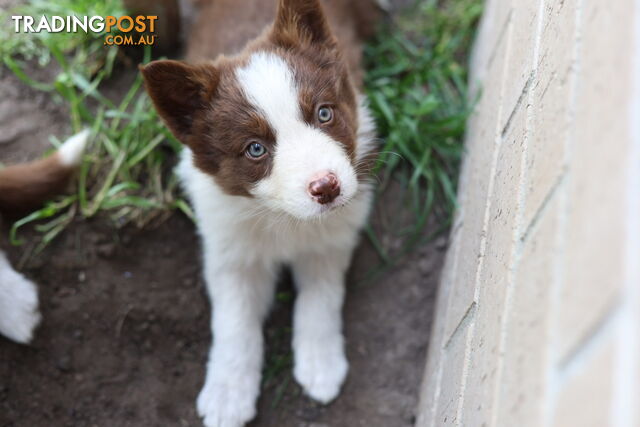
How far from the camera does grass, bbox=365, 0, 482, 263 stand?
3.26 metres

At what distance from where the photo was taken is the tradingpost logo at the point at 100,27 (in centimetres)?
334

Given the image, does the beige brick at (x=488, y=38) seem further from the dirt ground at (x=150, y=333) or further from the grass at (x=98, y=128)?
the grass at (x=98, y=128)

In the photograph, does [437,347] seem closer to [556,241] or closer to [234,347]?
[234,347]

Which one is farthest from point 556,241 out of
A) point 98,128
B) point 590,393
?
point 98,128

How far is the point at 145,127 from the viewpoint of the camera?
10.8 ft

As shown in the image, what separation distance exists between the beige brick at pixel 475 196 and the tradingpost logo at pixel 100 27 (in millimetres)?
1711

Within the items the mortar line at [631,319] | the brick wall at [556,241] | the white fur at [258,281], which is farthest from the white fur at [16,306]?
the mortar line at [631,319]

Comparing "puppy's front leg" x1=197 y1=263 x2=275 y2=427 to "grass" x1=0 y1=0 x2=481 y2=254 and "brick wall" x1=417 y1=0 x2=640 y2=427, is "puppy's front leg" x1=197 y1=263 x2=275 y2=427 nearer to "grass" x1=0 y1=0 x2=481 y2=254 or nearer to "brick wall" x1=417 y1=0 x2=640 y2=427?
"grass" x1=0 y1=0 x2=481 y2=254

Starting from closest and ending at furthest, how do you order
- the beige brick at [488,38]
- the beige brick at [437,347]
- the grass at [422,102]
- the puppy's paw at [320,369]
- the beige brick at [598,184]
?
the beige brick at [598,184], the beige brick at [437,347], the beige brick at [488,38], the puppy's paw at [320,369], the grass at [422,102]

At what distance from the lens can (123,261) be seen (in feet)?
10.1

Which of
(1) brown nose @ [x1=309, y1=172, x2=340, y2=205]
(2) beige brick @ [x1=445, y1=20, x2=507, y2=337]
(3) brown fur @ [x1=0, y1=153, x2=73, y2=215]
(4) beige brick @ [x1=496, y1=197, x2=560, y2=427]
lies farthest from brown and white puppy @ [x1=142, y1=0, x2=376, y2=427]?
(4) beige brick @ [x1=496, y1=197, x2=560, y2=427]

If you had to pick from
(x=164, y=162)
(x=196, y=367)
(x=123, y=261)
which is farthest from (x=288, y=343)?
(x=164, y=162)

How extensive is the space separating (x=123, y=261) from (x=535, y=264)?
85.1 inches

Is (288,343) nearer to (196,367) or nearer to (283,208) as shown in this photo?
(196,367)
